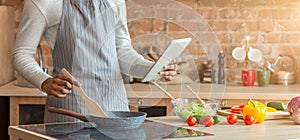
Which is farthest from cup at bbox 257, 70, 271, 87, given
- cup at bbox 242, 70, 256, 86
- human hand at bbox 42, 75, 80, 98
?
human hand at bbox 42, 75, 80, 98

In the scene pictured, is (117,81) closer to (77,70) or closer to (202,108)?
(77,70)

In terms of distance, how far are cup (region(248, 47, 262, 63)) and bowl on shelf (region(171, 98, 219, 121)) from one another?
1.90 m

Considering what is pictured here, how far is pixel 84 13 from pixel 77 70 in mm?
314

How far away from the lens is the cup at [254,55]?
4453mm

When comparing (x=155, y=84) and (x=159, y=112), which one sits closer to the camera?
(x=155, y=84)

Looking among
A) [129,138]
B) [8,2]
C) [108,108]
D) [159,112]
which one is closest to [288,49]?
[159,112]

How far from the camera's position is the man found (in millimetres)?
2586

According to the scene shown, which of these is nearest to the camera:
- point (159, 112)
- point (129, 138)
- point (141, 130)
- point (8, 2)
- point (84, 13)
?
point (129, 138)

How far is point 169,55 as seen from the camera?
242cm

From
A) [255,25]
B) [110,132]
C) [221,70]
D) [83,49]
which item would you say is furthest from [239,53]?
[110,132]

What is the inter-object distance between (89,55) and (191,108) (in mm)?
488

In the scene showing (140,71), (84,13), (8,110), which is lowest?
(8,110)

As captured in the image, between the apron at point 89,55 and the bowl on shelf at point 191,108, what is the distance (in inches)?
9.4

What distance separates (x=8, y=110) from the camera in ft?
12.6
